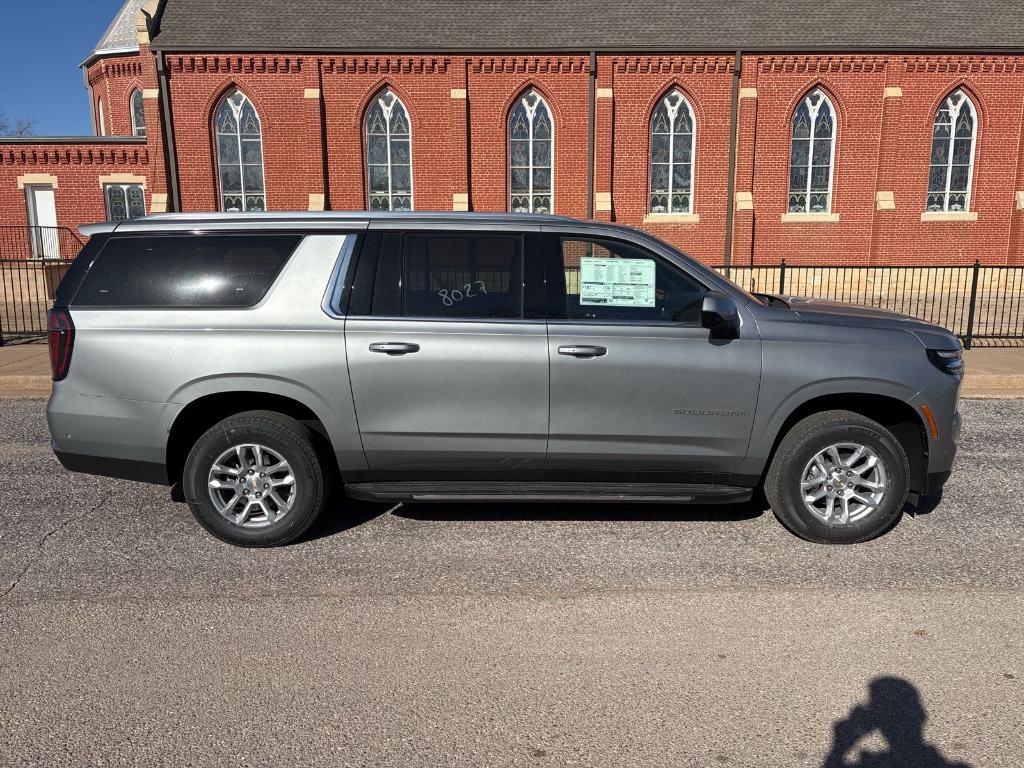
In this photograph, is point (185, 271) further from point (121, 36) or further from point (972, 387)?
point (121, 36)

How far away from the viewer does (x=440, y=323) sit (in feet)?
14.4

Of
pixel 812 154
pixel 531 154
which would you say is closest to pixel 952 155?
pixel 812 154

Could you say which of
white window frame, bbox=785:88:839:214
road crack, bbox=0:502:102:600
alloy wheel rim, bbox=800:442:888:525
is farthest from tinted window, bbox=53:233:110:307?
white window frame, bbox=785:88:839:214

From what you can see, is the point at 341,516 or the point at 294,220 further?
the point at 341,516

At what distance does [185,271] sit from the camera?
4.48 meters

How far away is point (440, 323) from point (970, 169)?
22.3 meters

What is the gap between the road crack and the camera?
13.1 ft

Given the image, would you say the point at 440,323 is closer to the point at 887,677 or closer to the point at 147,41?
the point at 887,677

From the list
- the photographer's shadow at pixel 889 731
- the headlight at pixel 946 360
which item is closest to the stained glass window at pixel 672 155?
the headlight at pixel 946 360

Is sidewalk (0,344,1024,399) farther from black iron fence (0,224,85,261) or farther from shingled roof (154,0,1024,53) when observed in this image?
shingled roof (154,0,1024,53)

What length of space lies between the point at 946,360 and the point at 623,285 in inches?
78.5

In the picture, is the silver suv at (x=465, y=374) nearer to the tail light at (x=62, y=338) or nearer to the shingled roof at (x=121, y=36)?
the tail light at (x=62, y=338)

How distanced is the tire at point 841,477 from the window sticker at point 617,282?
4.08ft

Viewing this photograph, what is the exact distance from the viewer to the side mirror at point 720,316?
426 centimetres
